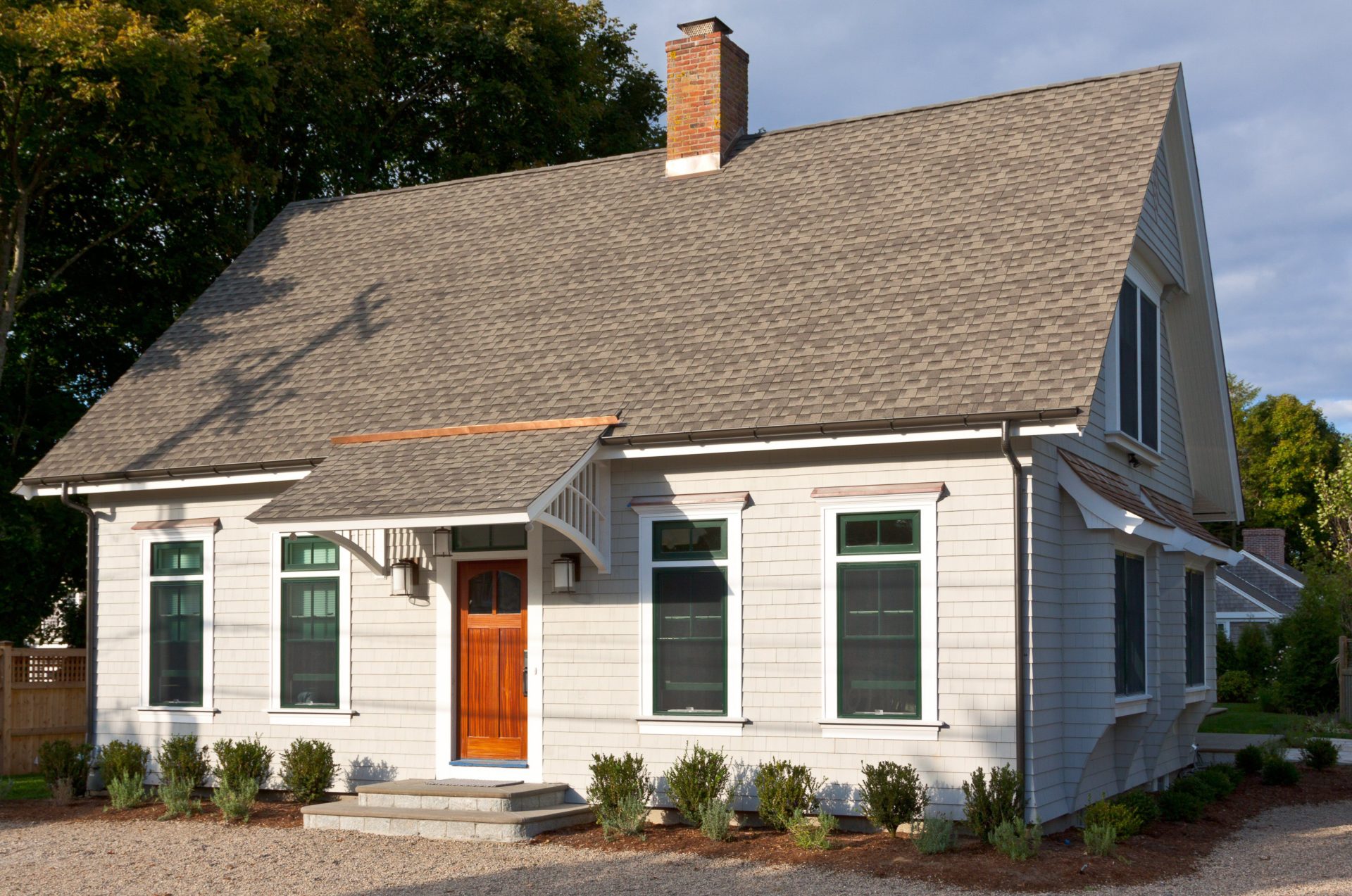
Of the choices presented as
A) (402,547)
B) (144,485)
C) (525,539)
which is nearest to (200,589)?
(144,485)

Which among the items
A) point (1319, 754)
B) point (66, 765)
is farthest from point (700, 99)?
point (1319, 754)

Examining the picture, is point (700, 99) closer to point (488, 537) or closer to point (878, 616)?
point (488, 537)

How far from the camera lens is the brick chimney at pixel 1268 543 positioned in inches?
1833

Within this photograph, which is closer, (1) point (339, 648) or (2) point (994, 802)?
(2) point (994, 802)

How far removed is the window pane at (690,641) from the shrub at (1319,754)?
9140 mm

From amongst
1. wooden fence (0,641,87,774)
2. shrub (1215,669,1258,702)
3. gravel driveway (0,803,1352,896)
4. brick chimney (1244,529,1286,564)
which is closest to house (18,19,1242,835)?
gravel driveway (0,803,1352,896)

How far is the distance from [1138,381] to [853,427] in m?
4.63

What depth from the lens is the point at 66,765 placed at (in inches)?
591

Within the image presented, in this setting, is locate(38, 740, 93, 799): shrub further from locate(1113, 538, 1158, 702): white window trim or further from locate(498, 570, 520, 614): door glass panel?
locate(1113, 538, 1158, 702): white window trim

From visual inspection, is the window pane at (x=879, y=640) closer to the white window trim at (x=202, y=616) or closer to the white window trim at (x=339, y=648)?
the white window trim at (x=339, y=648)

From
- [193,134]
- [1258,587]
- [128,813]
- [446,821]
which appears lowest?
[128,813]

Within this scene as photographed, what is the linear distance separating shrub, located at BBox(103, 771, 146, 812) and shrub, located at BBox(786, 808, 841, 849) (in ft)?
23.2

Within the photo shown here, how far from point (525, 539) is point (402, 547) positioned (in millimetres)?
1357

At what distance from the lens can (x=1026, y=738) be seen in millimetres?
11352
